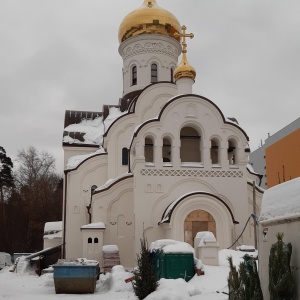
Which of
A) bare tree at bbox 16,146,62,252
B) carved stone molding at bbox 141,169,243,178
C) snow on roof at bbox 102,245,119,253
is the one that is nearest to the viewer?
snow on roof at bbox 102,245,119,253

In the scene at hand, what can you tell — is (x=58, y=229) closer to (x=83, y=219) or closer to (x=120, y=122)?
(x=83, y=219)

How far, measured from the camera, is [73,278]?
14352 millimetres

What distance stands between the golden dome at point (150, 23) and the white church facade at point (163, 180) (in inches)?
171

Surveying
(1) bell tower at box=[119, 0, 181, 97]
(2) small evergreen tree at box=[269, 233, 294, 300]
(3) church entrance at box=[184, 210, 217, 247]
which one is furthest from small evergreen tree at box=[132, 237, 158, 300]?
(1) bell tower at box=[119, 0, 181, 97]

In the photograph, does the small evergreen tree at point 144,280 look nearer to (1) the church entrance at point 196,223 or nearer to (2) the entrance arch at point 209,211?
(2) the entrance arch at point 209,211

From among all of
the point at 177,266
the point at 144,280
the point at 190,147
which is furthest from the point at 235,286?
the point at 190,147

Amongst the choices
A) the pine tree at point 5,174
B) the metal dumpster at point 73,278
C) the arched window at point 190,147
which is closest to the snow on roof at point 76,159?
the arched window at point 190,147

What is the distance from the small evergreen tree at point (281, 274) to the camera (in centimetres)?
636

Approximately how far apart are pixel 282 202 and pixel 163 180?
1298 cm

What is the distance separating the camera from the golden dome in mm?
28828

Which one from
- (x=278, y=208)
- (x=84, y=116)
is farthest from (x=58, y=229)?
(x=278, y=208)

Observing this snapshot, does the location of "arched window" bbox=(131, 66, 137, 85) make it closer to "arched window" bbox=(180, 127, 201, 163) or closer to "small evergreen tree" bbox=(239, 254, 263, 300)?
"arched window" bbox=(180, 127, 201, 163)

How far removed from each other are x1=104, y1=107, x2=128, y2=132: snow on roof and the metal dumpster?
12.9 meters

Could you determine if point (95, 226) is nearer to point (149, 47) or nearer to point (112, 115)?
point (112, 115)
